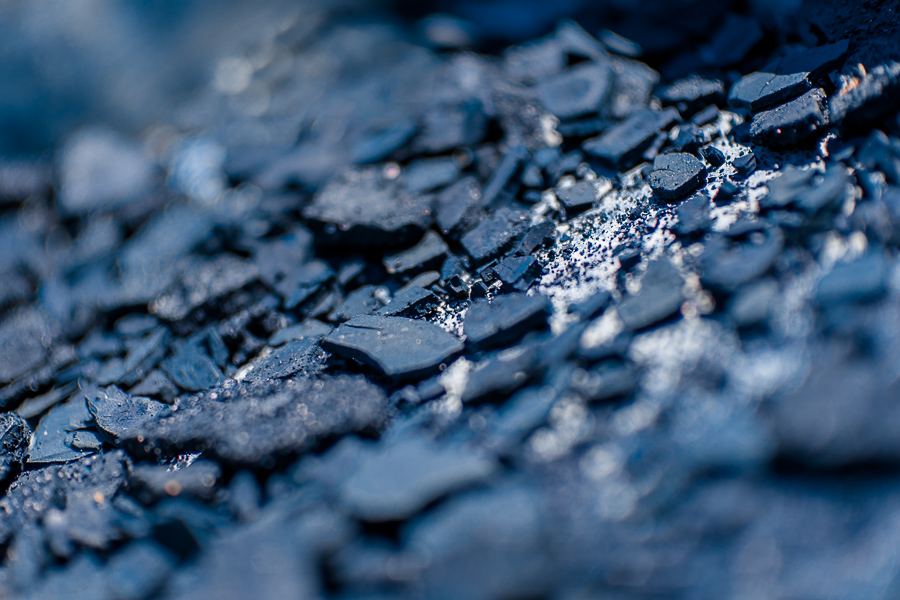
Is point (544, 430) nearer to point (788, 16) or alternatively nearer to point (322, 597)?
point (322, 597)

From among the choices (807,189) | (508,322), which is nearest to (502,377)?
(508,322)

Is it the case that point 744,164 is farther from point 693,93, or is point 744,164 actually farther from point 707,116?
point 693,93

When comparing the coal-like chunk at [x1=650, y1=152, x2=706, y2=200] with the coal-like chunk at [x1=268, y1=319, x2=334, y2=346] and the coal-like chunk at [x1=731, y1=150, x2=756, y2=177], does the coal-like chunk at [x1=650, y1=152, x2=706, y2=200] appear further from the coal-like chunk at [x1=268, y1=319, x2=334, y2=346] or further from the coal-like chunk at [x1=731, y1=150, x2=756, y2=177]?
the coal-like chunk at [x1=268, y1=319, x2=334, y2=346]

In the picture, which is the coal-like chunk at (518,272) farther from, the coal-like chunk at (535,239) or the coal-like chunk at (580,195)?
the coal-like chunk at (580,195)

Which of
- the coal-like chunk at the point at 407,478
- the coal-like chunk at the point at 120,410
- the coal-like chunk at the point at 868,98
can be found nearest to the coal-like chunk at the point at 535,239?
the coal-like chunk at the point at 407,478

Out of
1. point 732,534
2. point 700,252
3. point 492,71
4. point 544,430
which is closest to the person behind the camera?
point 732,534

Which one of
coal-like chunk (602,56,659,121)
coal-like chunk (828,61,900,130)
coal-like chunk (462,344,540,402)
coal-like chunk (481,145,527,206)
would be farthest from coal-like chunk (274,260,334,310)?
coal-like chunk (828,61,900,130)

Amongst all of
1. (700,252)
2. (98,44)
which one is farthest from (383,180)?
(98,44)
